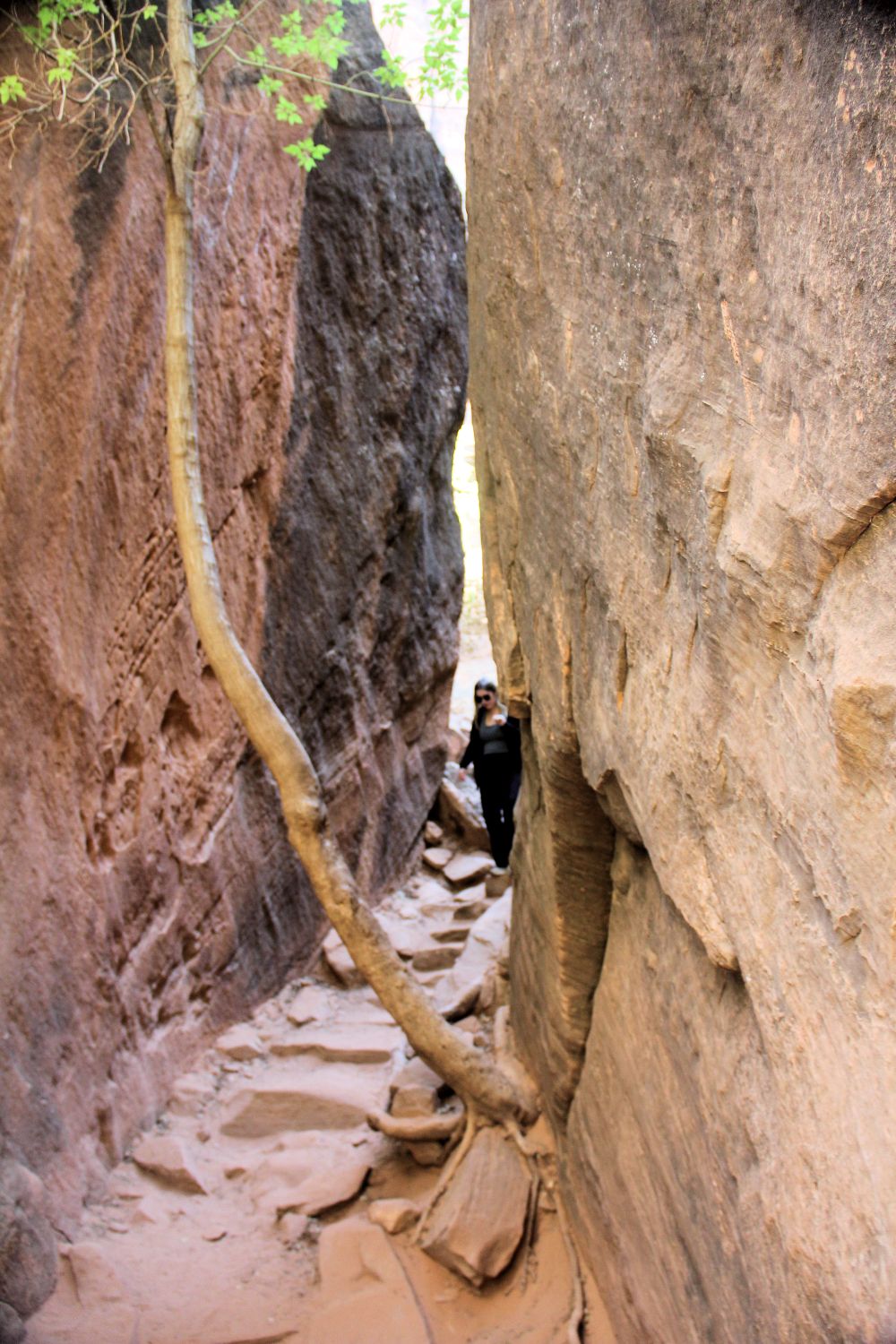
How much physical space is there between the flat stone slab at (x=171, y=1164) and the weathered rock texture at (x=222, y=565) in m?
0.16

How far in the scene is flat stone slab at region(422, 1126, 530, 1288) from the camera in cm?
404

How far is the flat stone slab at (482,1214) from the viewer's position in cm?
404

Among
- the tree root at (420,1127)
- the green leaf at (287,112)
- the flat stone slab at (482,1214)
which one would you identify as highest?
the green leaf at (287,112)

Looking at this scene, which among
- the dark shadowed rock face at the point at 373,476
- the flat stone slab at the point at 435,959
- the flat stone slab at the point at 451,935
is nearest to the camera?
→ the dark shadowed rock face at the point at 373,476

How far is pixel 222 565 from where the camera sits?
584 centimetres

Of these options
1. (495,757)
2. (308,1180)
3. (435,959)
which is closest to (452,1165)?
(308,1180)

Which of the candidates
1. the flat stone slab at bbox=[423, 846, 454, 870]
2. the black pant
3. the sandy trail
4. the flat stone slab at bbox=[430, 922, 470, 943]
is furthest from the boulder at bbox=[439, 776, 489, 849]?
the sandy trail

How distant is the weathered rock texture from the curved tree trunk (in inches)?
19.0

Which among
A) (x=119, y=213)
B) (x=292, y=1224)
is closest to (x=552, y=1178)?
(x=292, y=1224)

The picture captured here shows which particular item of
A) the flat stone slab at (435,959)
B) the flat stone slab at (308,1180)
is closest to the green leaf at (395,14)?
the flat stone slab at (435,959)

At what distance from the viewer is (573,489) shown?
314 cm

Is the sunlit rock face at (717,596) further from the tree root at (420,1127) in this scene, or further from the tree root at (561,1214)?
the tree root at (420,1127)

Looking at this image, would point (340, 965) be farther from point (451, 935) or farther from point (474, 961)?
point (474, 961)

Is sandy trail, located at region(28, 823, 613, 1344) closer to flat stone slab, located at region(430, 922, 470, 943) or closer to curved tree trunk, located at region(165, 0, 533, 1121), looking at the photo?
curved tree trunk, located at region(165, 0, 533, 1121)
